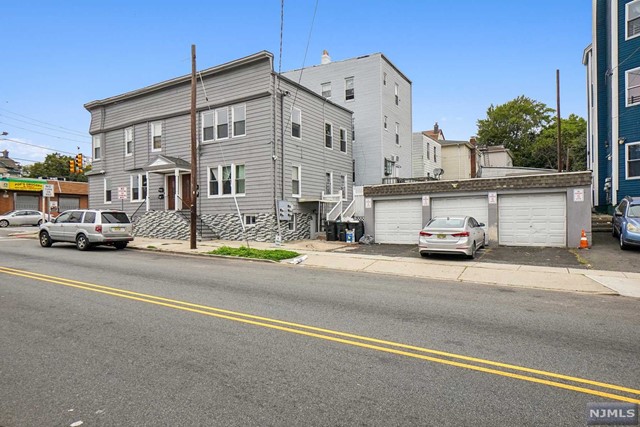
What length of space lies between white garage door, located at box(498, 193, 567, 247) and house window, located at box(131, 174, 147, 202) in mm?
20542

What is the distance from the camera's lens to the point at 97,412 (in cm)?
341

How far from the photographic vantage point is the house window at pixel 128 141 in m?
25.6

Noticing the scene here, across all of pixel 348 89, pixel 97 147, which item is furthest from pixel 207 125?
pixel 348 89

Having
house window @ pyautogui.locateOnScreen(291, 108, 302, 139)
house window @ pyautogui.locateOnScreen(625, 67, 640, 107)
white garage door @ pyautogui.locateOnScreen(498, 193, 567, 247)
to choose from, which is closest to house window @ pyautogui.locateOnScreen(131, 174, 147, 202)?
house window @ pyautogui.locateOnScreen(291, 108, 302, 139)

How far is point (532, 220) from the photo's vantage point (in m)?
17.0

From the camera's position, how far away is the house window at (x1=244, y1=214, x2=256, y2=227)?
67.9 ft

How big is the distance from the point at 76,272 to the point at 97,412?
8597 millimetres

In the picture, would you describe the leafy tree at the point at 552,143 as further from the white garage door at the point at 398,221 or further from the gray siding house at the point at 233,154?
the white garage door at the point at 398,221

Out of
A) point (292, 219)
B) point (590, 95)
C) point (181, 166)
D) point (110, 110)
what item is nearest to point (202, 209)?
point (181, 166)

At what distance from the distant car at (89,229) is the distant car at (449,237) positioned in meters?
12.6

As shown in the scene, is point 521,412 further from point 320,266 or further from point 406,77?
point 406,77

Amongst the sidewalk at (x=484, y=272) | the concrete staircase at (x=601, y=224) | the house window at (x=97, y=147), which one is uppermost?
the house window at (x=97, y=147)

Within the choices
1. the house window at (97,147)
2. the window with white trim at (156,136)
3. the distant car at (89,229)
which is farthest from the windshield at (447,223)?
the house window at (97,147)

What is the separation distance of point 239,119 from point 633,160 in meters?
20.5
